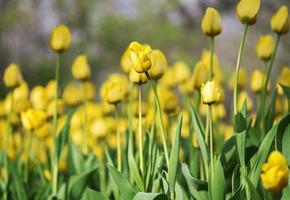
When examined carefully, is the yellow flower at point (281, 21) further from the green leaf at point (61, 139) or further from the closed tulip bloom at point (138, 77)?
the green leaf at point (61, 139)

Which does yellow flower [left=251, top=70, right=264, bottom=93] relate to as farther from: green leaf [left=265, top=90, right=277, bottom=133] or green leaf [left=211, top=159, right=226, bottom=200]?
green leaf [left=211, top=159, right=226, bottom=200]

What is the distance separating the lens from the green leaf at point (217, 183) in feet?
4.94

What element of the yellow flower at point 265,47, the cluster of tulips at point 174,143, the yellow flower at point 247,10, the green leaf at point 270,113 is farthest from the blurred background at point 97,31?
the yellow flower at point 247,10

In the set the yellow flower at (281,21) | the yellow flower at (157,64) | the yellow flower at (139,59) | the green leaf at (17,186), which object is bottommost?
the green leaf at (17,186)

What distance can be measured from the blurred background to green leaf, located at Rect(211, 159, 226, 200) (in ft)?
17.6

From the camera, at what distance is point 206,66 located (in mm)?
1934

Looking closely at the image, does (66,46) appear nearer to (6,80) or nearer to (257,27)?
(6,80)

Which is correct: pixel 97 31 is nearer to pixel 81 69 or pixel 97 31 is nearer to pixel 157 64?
pixel 81 69

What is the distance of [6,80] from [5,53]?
18.5 feet

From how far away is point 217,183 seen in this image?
1.51 metres

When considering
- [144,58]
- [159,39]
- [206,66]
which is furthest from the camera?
[159,39]

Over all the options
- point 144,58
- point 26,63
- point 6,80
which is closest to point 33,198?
point 6,80

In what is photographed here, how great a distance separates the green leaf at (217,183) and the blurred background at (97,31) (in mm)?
5354

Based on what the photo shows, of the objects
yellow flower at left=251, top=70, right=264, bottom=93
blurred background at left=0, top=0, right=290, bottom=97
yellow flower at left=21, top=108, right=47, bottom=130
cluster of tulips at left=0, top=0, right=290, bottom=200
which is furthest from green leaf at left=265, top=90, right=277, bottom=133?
blurred background at left=0, top=0, right=290, bottom=97
